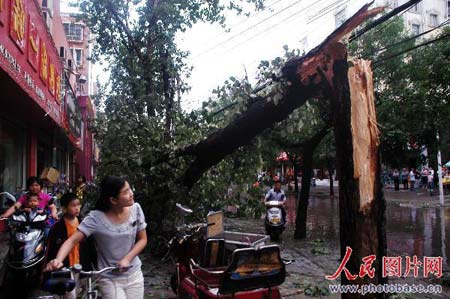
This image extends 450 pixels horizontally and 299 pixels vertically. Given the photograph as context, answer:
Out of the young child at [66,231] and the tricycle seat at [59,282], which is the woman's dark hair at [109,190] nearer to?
the tricycle seat at [59,282]

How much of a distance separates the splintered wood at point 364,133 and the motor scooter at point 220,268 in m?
0.96

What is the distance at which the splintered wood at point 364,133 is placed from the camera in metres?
3.80

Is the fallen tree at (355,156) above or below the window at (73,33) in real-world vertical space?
below

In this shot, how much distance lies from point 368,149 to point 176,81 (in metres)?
8.29

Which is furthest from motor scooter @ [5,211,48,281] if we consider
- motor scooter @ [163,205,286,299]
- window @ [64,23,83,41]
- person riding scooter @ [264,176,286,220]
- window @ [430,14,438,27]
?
window @ [430,14,438,27]

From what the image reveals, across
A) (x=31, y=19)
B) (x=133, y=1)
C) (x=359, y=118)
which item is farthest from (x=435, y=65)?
(x=31, y=19)

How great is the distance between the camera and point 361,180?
380cm

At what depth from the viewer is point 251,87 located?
5.75m

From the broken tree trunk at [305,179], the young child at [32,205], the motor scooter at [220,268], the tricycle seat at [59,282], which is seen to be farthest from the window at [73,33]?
the tricycle seat at [59,282]

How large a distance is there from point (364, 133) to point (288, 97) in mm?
1270

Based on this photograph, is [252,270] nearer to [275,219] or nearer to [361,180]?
[361,180]

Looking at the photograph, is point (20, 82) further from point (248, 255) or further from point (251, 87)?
point (248, 255)

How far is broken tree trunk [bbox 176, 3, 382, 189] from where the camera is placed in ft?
13.3

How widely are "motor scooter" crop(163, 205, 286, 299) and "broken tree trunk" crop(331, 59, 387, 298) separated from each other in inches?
27.8
